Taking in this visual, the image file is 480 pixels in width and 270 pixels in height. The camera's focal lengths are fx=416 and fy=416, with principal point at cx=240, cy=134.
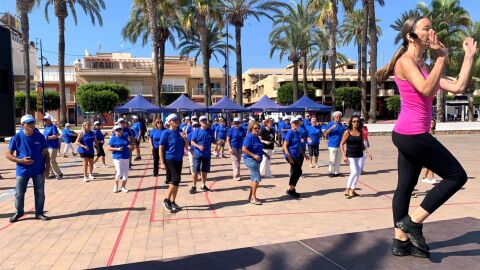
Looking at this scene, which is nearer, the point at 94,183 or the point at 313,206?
the point at 313,206

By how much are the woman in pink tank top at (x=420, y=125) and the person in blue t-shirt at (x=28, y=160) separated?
5.37 meters

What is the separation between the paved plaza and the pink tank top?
113 cm

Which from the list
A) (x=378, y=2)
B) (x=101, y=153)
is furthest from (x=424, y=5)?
(x=101, y=153)

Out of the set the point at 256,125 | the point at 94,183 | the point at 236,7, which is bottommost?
the point at 94,183

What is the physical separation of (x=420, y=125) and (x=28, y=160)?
5.54 meters

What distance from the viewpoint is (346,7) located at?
31.3m

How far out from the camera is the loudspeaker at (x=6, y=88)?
3665 millimetres

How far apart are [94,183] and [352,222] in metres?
6.85

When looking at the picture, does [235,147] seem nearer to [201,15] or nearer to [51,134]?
[51,134]

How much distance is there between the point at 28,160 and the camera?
6.30 m

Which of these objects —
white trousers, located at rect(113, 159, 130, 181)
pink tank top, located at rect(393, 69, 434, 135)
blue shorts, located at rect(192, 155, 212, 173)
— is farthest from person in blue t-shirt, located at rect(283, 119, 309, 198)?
pink tank top, located at rect(393, 69, 434, 135)

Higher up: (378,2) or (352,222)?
(378,2)

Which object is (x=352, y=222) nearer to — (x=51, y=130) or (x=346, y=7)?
(x=51, y=130)

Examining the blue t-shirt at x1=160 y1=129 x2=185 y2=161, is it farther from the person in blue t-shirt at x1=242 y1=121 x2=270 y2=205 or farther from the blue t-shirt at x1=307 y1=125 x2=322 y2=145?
the blue t-shirt at x1=307 y1=125 x2=322 y2=145
